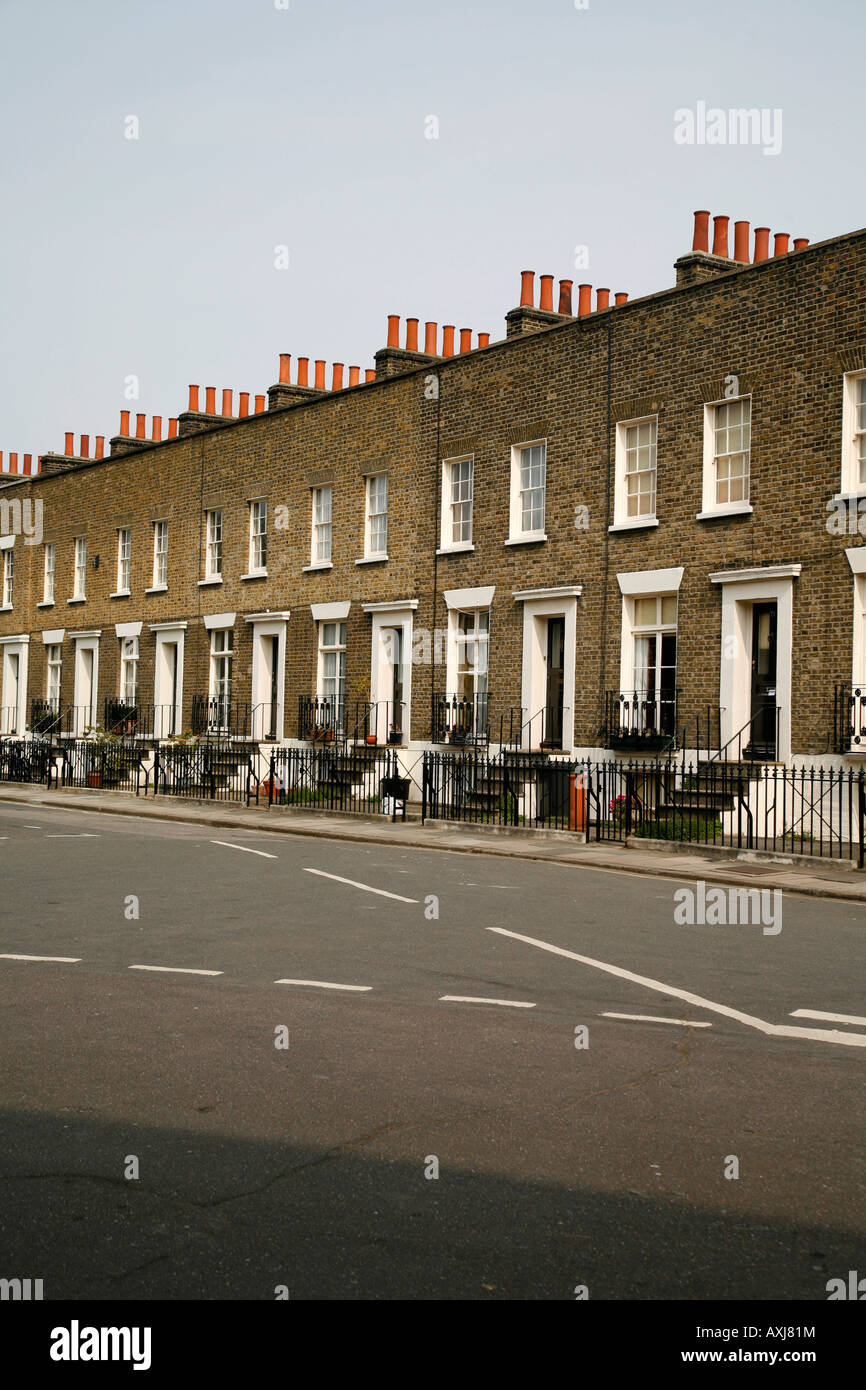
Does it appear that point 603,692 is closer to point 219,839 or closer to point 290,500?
point 219,839

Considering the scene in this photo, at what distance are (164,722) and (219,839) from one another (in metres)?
16.1

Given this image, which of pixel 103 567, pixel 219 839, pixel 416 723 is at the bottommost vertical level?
pixel 219 839

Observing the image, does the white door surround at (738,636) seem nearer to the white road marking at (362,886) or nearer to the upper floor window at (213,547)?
the white road marking at (362,886)

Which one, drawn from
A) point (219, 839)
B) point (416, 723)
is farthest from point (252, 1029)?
point (416, 723)

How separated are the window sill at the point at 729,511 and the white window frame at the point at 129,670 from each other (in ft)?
68.0

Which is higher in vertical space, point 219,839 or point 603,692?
point 603,692

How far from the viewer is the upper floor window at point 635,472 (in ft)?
77.5

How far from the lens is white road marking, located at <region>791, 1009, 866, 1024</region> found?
819cm

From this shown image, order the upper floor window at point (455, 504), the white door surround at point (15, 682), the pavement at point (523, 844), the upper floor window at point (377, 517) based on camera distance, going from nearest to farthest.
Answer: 1. the pavement at point (523, 844)
2. the upper floor window at point (455, 504)
3. the upper floor window at point (377, 517)
4. the white door surround at point (15, 682)

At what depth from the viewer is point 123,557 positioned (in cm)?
3934

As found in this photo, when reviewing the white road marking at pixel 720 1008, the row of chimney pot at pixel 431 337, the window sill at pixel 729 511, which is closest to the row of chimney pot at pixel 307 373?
the row of chimney pot at pixel 431 337

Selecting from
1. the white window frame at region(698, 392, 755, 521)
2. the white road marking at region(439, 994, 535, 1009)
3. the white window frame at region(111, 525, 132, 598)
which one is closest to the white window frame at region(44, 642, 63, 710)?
the white window frame at region(111, 525, 132, 598)

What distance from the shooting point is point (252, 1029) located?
25.2ft

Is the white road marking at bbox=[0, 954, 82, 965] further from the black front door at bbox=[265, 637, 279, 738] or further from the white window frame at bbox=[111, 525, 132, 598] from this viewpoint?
the white window frame at bbox=[111, 525, 132, 598]
